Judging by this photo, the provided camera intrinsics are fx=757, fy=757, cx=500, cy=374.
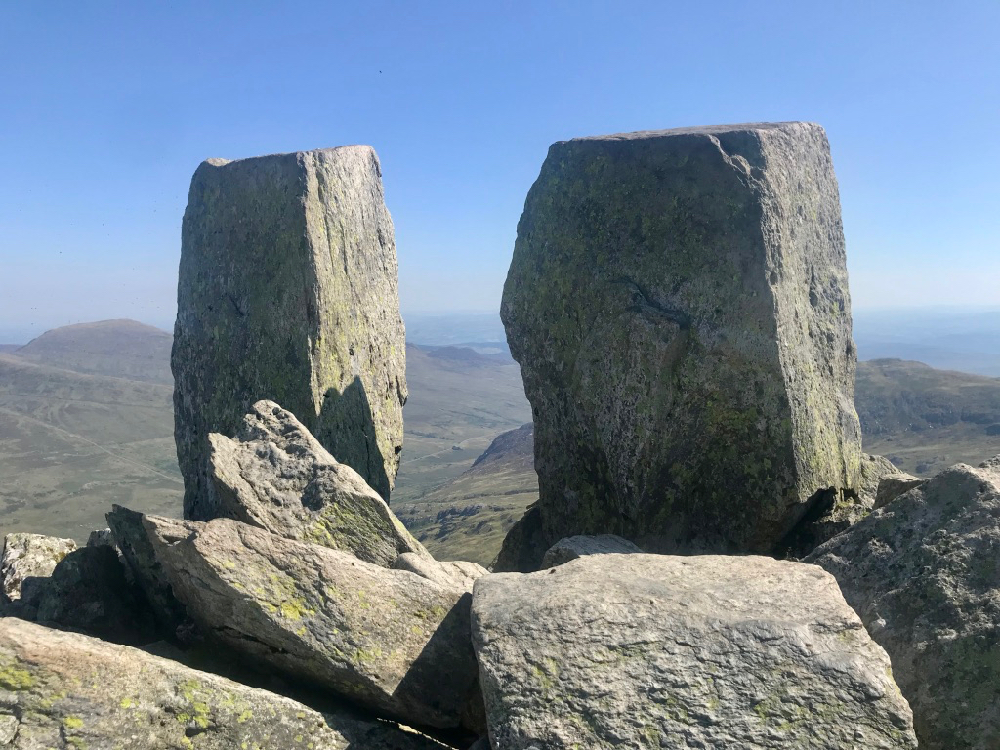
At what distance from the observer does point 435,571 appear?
9570 millimetres

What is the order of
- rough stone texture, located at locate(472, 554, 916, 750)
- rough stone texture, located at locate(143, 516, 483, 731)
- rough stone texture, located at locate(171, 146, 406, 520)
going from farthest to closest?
rough stone texture, located at locate(171, 146, 406, 520) → rough stone texture, located at locate(143, 516, 483, 731) → rough stone texture, located at locate(472, 554, 916, 750)

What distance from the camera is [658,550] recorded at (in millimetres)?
13141

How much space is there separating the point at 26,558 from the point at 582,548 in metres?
8.24

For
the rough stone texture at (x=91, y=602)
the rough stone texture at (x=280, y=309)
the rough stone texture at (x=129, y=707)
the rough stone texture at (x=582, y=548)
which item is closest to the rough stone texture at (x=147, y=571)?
the rough stone texture at (x=91, y=602)

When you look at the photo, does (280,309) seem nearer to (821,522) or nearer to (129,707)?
(129,707)

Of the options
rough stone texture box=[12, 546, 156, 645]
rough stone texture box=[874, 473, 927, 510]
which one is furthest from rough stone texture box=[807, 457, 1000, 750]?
rough stone texture box=[12, 546, 156, 645]

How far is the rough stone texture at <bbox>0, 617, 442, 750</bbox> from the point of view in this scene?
6.09 metres

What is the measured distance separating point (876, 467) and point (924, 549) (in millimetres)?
6890

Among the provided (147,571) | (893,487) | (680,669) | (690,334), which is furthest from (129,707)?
(893,487)

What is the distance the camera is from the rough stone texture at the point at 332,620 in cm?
768

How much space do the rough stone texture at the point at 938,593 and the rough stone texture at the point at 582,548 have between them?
9.55 ft

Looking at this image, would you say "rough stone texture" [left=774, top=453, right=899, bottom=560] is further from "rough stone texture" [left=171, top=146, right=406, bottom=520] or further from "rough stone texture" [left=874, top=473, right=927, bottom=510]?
"rough stone texture" [left=171, top=146, right=406, bottom=520]

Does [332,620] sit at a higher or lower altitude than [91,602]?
higher

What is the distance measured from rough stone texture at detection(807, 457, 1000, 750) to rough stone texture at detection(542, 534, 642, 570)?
2912 mm
